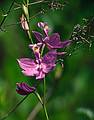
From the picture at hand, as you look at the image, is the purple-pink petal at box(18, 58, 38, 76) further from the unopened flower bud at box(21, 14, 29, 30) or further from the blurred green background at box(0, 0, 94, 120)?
the blurred green background at box(0, 0, 94, 120)

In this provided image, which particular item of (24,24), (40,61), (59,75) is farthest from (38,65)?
(59,75)

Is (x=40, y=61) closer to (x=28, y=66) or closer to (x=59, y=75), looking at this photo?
(x=28, y=66)

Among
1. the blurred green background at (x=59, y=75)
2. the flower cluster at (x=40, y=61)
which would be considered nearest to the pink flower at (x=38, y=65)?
the flower cluster at (x=40, y=61)

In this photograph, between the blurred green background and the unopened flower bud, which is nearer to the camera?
the unopened flower bud

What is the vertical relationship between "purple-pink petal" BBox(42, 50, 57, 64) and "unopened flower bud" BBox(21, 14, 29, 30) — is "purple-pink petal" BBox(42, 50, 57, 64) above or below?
below

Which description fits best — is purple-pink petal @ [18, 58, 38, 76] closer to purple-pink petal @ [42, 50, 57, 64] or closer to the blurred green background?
purple-pink petal @ [42, 50, 57, 64]

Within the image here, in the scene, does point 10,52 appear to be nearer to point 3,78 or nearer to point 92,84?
point 3,78

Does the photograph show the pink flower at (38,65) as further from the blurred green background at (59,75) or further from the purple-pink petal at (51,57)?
the blurred green background at (59,75)

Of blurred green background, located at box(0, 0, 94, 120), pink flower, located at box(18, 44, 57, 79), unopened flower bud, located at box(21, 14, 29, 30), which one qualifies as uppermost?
unopened flower bud, located at box(21, 14, 29, 30)

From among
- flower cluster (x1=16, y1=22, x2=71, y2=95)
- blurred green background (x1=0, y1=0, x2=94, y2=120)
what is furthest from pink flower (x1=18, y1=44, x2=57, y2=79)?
blurred green background (x1=0, y1=0, x2=94, y2=120)
